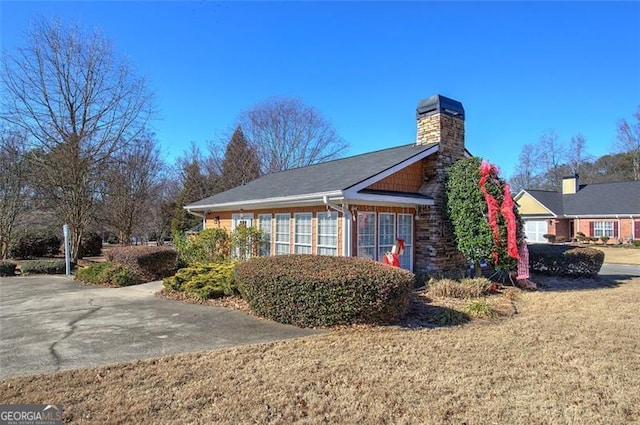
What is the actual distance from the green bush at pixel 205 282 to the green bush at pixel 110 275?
2.35 metres

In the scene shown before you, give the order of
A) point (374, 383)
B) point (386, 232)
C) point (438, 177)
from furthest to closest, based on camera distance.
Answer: point (438, 177), point (386, 232), point (374, 383)

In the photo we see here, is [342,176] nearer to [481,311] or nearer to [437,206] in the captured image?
[437,206]

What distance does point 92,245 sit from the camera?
2303cm

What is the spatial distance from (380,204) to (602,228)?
27419 millimetres

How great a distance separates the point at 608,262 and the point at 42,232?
1144 inches

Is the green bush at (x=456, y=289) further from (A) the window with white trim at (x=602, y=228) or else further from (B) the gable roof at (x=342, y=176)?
(A) the window with white trim at (x=602, y=228)

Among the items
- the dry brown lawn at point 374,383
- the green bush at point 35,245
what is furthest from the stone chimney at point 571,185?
the green bush at point 35,245

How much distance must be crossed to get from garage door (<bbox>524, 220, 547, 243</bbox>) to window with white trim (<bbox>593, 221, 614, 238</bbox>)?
3381 mm

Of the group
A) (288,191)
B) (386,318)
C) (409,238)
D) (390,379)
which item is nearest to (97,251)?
(288,191)

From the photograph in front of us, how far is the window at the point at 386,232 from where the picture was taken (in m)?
10.6

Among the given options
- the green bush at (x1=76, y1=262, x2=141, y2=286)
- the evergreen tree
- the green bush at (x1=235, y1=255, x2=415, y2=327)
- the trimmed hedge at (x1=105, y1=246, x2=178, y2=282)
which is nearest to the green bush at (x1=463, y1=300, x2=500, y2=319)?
the green bush at (x1=235, y1=255, x2=415, y2=327)

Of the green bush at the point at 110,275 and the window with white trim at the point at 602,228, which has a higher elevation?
the window with white trim at the point at 602,228

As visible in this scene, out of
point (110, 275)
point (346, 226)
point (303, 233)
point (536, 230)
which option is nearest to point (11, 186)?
point (110, 275)

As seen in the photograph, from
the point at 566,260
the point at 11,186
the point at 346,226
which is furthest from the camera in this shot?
the point at 11,186
